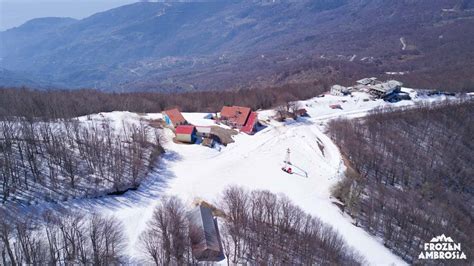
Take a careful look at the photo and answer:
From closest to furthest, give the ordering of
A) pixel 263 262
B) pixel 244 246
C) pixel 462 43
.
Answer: pixel 263 262
pixel 244 246
pixel 462 43

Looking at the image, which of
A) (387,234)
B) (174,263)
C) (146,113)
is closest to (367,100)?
(387,234)

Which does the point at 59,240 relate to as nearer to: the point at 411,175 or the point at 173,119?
the point at 173,119

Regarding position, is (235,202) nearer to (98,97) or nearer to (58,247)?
(58,247)

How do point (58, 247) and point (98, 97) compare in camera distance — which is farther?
point (98, 97)

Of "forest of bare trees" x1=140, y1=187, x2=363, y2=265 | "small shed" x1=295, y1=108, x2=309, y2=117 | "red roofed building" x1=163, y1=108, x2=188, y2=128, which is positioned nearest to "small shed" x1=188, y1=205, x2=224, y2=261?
"forest of bare trees" x1=140, y1=187, x2=363, y2=265

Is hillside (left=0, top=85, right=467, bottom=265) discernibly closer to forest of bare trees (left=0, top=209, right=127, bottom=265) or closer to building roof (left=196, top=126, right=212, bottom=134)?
forest of bare trees (left=0, top=209, right=127, bottom=265)

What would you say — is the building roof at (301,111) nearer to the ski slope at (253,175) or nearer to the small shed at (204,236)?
the ski slope at (253,175)
